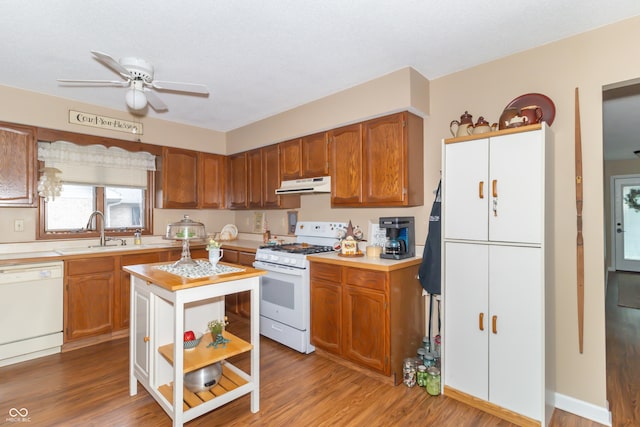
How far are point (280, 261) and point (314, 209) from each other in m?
0.90

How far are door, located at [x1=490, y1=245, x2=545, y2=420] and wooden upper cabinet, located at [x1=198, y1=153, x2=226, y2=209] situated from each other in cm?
366

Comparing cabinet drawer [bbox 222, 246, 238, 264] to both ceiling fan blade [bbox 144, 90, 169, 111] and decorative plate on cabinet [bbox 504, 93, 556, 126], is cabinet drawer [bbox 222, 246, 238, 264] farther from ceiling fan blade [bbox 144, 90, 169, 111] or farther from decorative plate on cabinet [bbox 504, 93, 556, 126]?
decorative plate on cabinet [bbox 504, 93, 556, 126]

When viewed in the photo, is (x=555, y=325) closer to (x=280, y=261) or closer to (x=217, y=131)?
(x=280, y=261)

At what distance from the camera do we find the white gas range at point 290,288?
9.88 feet

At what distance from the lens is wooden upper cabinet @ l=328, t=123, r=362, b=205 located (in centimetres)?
308

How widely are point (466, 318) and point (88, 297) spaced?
137 inches

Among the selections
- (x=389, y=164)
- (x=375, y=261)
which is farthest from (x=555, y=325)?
(x=389, y=164)

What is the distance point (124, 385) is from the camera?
2477mm

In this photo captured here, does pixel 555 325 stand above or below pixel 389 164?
below

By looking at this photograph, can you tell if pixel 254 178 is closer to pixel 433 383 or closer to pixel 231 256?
pixel 231 256

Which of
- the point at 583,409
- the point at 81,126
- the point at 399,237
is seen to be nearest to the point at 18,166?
the point at 81,126

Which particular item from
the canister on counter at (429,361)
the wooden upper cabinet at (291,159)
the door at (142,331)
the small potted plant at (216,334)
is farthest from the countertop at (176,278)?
the wooden upper cabinet at (291,159)

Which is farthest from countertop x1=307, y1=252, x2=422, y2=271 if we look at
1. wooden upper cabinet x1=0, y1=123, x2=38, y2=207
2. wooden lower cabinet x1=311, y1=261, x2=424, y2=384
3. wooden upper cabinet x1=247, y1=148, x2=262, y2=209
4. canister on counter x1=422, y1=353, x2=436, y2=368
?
wooden upper cabinet x1=0, y1=123, x2=38, y2=207

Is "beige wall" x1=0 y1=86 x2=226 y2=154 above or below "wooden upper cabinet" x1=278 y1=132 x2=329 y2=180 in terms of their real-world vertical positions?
above
